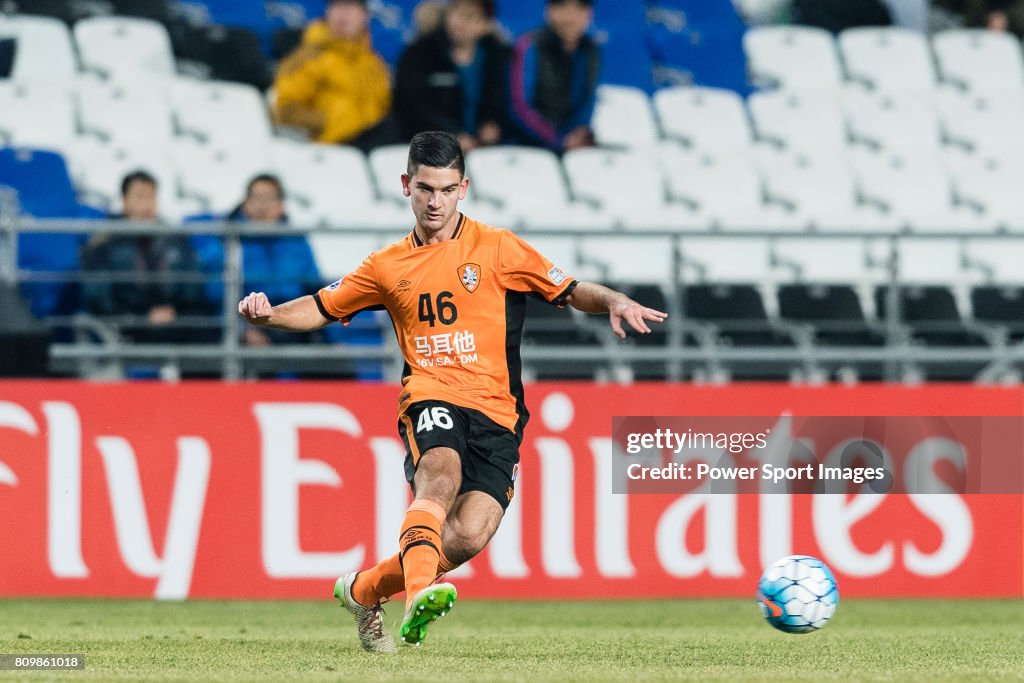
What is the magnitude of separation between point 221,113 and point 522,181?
2.64 metres

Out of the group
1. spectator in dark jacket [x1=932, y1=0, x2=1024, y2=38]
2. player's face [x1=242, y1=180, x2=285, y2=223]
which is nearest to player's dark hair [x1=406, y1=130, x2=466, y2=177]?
player's face [x1=242, y1=180, x2=285, y2=223]

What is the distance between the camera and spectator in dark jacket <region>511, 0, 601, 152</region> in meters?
13.8

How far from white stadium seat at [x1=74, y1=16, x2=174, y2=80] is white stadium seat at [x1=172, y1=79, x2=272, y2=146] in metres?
0.44

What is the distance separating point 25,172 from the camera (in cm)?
1223

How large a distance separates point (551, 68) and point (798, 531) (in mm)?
5312

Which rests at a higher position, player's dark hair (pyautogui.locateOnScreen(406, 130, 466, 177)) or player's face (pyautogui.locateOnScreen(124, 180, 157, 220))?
player's face (pyautogui.locateOnScreen(124, 180, 157, 220))

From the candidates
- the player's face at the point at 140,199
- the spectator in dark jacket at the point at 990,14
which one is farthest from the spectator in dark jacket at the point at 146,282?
the spectator in dark jacket at the point at 990,14

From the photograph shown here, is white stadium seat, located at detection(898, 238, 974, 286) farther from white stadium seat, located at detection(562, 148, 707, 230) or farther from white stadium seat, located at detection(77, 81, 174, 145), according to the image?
white stadium seat, located at detection(77, 81, 174, 145)

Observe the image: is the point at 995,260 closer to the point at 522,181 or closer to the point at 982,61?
the point at 982,61

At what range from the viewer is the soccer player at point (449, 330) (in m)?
6.31

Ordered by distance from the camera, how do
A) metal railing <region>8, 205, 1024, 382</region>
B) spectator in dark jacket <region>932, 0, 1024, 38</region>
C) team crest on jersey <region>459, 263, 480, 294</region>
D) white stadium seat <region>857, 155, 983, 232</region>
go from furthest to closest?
spectator in dark jacket <region>932, 0, 1024, 38</region>, white stadium seat <region>857, 155, 983, 232</region>, metal railing <region>8, 205, 1024, 382</region>, team crest on jersey <region>459, 263, 480, 294</region>

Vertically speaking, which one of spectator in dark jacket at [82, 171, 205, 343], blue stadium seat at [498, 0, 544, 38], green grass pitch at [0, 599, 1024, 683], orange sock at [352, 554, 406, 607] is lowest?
green grass pitch at [0, 599, 1024, 683]

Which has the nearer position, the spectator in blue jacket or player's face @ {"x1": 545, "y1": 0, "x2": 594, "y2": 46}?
the spectator in blue jacket

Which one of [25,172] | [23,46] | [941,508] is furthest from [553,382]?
[23,46]
